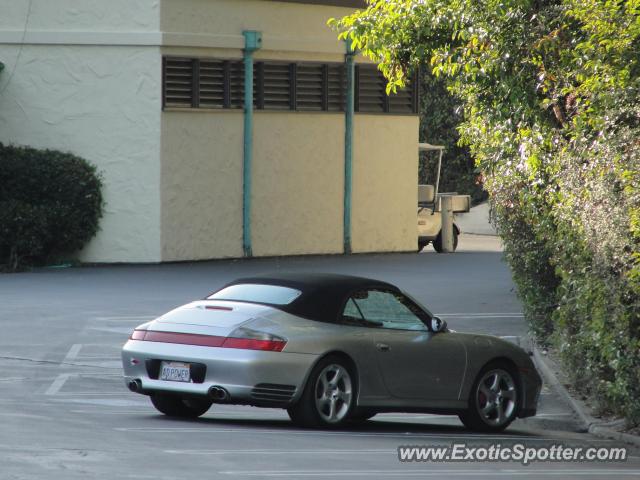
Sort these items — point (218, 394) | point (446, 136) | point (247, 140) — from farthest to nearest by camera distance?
point (446, 136)
point (247, 140)
point (218, 394)

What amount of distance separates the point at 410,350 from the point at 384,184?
67.6 feet

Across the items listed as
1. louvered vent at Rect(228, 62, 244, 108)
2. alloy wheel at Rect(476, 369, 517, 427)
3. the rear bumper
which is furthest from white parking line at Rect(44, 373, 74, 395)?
louvered vent at Rect(228, 62, 244, 108)

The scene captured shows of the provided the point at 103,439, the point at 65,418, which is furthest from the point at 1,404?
the point at 103,439

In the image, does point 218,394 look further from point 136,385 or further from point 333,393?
point 333,393

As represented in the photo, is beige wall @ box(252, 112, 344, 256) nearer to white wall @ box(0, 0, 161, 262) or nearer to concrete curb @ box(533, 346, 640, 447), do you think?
white wall @ box(0, 0, 161, 262)

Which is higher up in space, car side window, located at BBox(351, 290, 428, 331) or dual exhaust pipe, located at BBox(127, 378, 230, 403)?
car side window, located at BBox(351, 290, 428, 331)

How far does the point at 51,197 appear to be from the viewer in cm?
2797

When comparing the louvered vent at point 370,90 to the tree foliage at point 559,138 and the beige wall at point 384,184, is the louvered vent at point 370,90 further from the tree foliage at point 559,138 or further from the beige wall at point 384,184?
the tree foliage at point 559,138

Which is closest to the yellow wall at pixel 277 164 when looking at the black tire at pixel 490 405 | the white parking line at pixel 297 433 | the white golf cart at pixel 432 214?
the white golf cart at pixel 432 214

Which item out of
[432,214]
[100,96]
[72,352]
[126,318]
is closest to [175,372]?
[72,352]

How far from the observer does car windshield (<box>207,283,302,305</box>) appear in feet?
40.6

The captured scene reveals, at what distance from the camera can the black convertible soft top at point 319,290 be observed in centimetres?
1225

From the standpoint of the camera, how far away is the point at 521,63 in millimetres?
15523

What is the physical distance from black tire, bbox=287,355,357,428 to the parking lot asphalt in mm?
142
